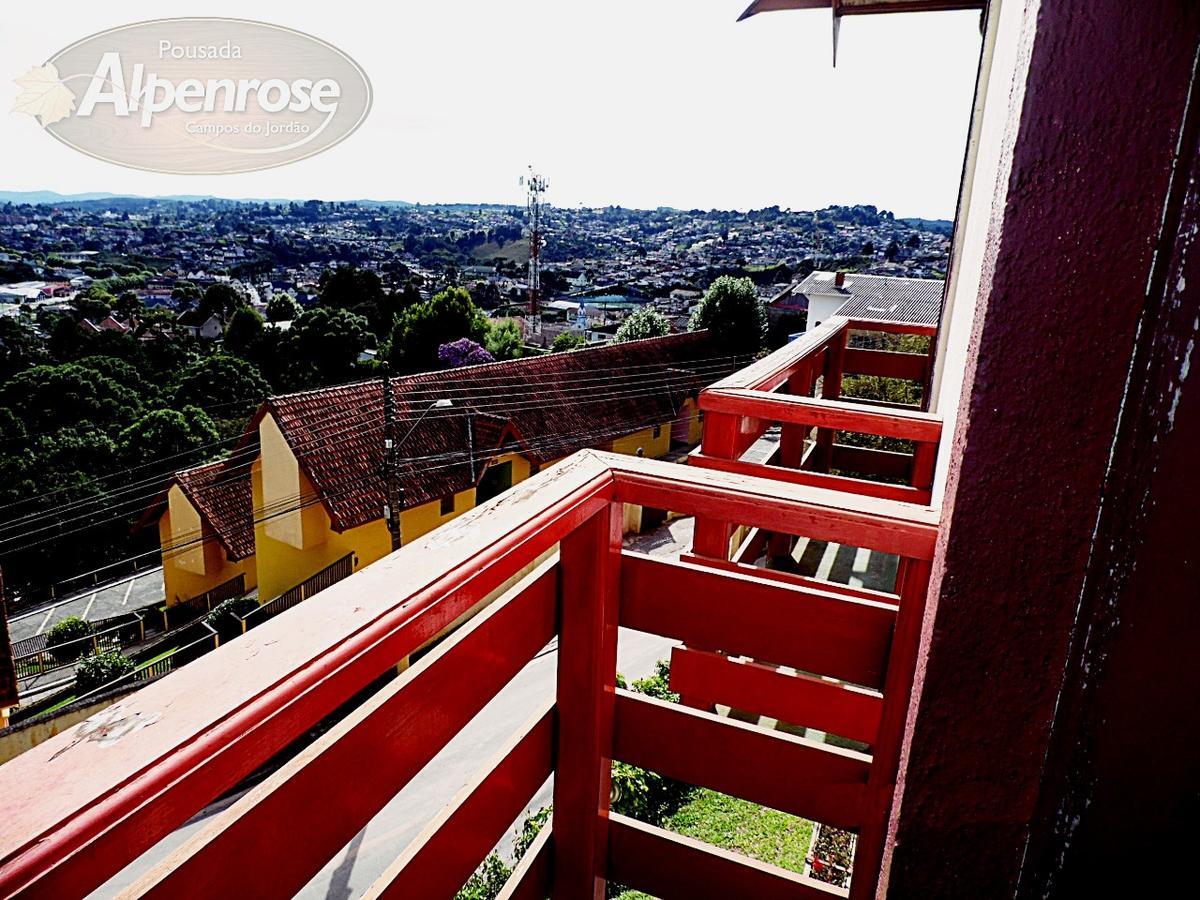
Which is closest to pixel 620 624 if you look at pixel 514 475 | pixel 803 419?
pixel 803 419

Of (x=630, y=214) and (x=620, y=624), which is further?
(x=630, y=214)

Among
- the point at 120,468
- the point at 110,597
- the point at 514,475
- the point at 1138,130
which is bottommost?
the point at 110,597

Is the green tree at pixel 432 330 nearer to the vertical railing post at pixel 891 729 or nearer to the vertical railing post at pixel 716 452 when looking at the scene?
the vertical railing post at pixel 716 452

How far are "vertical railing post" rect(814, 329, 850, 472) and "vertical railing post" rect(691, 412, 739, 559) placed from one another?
2331mm

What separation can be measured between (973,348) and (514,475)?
43.4 feet

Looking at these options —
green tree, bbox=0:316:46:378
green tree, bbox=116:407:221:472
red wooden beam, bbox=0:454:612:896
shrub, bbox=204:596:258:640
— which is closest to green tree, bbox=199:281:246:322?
green tree, bbox=0:316:46:378

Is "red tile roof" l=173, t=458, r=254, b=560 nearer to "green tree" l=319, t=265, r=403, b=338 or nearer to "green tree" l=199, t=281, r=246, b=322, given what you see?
"green tree" l=319, t=265, r=403, b=338

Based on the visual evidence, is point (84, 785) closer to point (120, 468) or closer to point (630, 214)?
point (120, 468)

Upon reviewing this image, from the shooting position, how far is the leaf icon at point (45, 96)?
49.2ft

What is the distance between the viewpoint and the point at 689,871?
149 centimetres

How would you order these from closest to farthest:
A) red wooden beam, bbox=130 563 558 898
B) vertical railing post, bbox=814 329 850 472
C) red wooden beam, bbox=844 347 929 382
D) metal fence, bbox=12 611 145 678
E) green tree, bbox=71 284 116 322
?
1. red wooden beam, bbox=130 563 558 898
2. vertical railing post, bbox=814 329 850 472
3. red wooden beam, bbox=844 347 929 382
4. metal fence, bbox=12 611 145 678
5. green tree, bbox=71 284 116 322

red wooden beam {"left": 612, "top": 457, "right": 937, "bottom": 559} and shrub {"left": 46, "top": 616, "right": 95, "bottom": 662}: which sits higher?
red wooden beam {"left": 612, "top": 457, "right": 937, "bottom": 559}

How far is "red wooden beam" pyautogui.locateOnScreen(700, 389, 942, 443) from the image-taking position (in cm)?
242

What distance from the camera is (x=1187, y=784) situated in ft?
1.93
